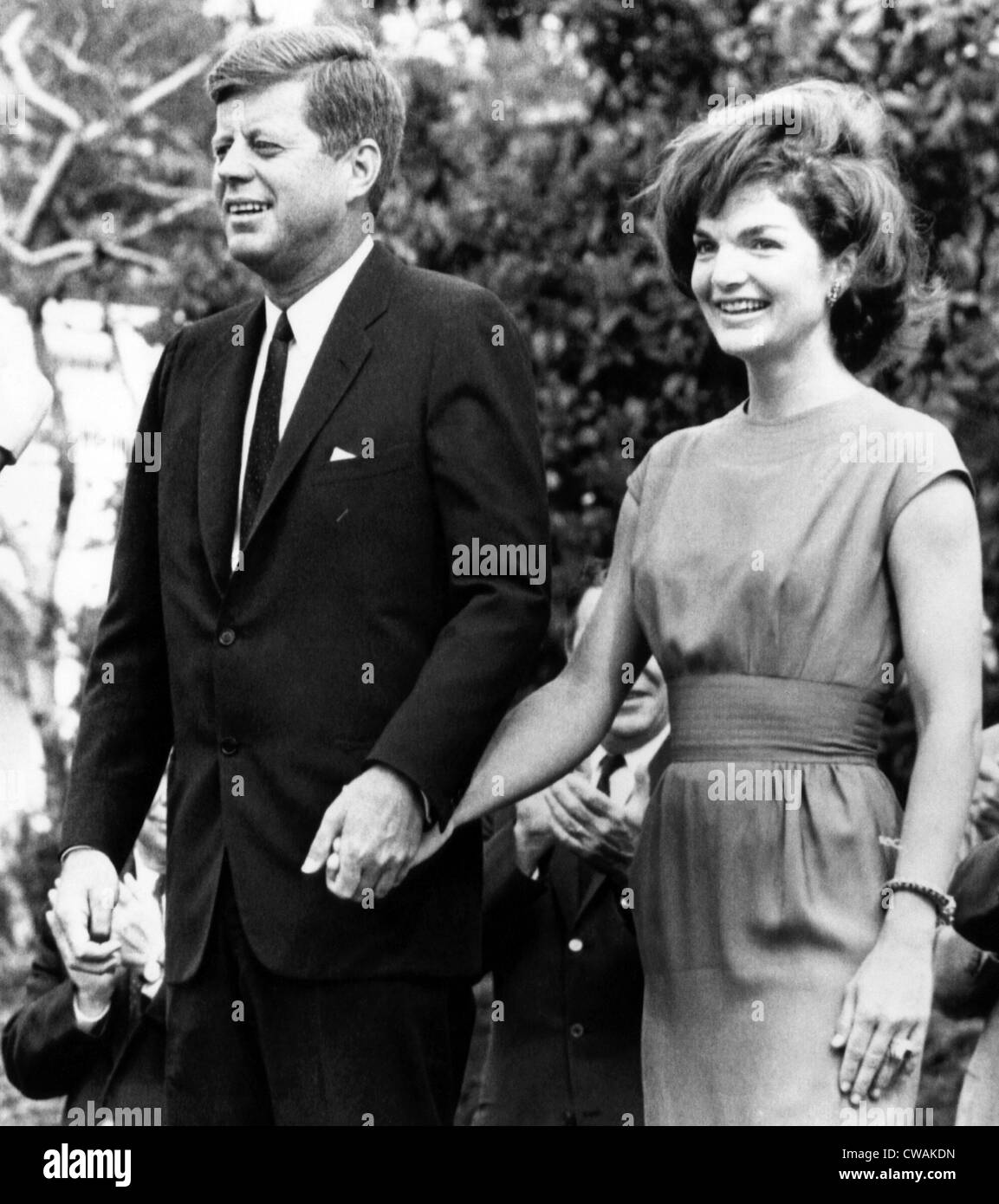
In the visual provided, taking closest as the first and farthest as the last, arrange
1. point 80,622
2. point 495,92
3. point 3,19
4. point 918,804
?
point 918,804 → point 495,92 → point 80,622 → point 3,19

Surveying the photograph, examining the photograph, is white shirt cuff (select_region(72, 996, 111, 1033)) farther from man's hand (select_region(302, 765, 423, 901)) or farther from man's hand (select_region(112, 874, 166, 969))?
man's hand (select_region(302, 765, 423, 901))

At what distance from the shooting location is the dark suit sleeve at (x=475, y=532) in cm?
335

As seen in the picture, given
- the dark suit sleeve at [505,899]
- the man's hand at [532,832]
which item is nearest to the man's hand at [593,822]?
the man's hand at [532,832]

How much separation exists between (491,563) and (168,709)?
70 cm

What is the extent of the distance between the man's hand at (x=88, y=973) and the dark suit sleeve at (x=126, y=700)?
0.47ft

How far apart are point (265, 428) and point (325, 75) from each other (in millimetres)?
581

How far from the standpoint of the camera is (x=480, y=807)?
3.54 metres

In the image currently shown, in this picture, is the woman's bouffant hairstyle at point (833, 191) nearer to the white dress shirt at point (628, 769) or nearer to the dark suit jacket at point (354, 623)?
the dark suit jacket at point (354, 623)

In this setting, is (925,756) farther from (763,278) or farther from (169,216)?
(169,216)

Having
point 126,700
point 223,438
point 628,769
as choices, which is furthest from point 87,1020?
point 223,438

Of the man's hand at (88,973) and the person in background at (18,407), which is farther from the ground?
the person in background at (18,407)

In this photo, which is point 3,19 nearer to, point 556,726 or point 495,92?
point 495,92

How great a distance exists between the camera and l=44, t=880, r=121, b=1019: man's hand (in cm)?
372

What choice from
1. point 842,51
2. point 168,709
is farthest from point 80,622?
point 168,709
